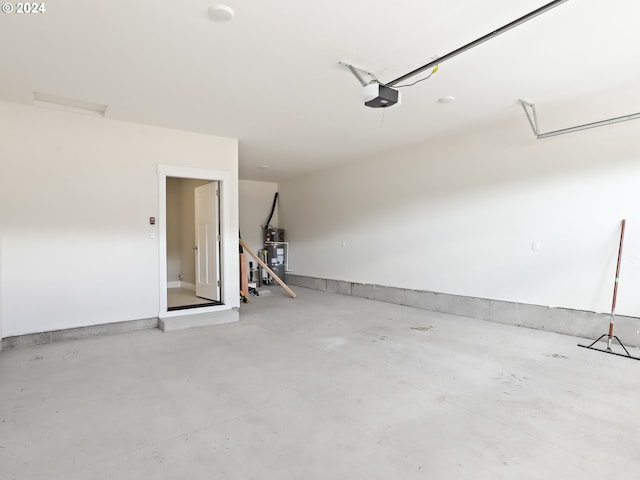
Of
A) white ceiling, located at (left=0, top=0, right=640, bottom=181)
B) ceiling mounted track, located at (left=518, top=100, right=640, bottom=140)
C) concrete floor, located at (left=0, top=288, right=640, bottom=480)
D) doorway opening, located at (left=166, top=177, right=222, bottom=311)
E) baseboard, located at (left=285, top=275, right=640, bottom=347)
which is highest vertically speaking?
white ceiling, located at (left=0, top=0, right=640, bottom=181)

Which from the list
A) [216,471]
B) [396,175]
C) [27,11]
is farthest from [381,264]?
[27,11]

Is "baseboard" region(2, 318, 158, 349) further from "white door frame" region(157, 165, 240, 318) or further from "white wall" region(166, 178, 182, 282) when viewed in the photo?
"white wall" region(166, 178, 182, 282)

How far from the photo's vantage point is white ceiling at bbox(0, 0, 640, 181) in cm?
259

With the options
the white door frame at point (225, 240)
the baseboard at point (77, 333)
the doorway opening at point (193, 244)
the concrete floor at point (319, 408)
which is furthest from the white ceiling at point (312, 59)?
the concrete floor at point (319, 408)

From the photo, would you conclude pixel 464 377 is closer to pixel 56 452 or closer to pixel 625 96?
pixel 56 452

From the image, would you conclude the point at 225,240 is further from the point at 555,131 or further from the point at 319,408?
the point at 555,131

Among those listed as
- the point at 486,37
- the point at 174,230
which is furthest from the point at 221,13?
the point at 174,230

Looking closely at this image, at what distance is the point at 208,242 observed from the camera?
6.10 metres

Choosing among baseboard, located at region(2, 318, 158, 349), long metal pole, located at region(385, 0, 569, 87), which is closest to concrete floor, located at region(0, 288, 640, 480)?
baseboard, located at region(2, 318, 158, 349)

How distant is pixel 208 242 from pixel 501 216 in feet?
15.3

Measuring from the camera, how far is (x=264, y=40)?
294cm

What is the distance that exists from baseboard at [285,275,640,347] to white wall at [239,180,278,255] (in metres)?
3.43

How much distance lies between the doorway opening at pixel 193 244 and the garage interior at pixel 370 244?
0.12m

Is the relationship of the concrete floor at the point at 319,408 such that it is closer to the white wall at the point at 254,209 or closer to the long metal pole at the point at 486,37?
the long metal pole at the point at 486,37
